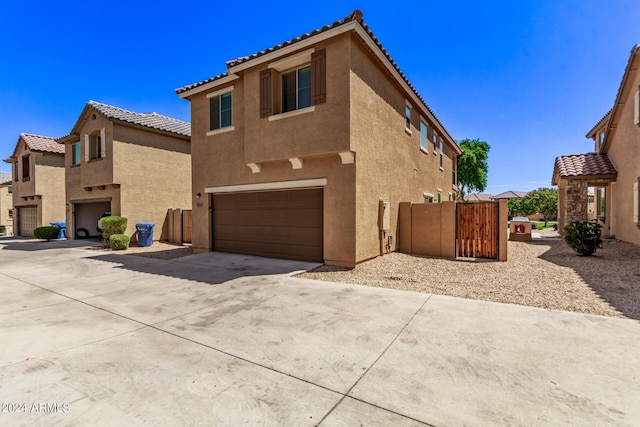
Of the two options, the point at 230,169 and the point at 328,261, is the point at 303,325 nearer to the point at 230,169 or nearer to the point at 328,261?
the point at 328,261

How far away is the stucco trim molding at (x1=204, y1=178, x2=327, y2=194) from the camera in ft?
29.8

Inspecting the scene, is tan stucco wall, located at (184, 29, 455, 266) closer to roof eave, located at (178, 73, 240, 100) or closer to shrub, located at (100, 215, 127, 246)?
roof eave, located at (178, 73, 240, 100)

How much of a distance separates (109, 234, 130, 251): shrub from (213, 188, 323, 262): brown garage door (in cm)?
517

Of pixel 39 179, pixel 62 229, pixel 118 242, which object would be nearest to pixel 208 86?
pixel 118 242

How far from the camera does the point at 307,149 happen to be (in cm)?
860

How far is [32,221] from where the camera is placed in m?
22.8

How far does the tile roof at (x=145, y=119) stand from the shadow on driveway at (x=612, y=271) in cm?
1933

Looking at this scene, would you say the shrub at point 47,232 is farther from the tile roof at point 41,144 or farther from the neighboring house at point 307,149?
the neighboring house at point 307,149

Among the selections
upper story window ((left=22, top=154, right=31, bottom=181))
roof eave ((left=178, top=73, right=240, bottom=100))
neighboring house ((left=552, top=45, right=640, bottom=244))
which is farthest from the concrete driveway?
upper story window ((left=22, top=154, right=31, bottom=181))

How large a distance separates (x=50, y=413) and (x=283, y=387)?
2.02m

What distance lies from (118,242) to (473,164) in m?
38.1

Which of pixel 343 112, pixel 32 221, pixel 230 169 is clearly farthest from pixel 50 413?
pixel 32 221

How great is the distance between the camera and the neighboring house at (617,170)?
38.5 ft

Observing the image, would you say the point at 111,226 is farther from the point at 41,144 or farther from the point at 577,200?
the point at 577,200
